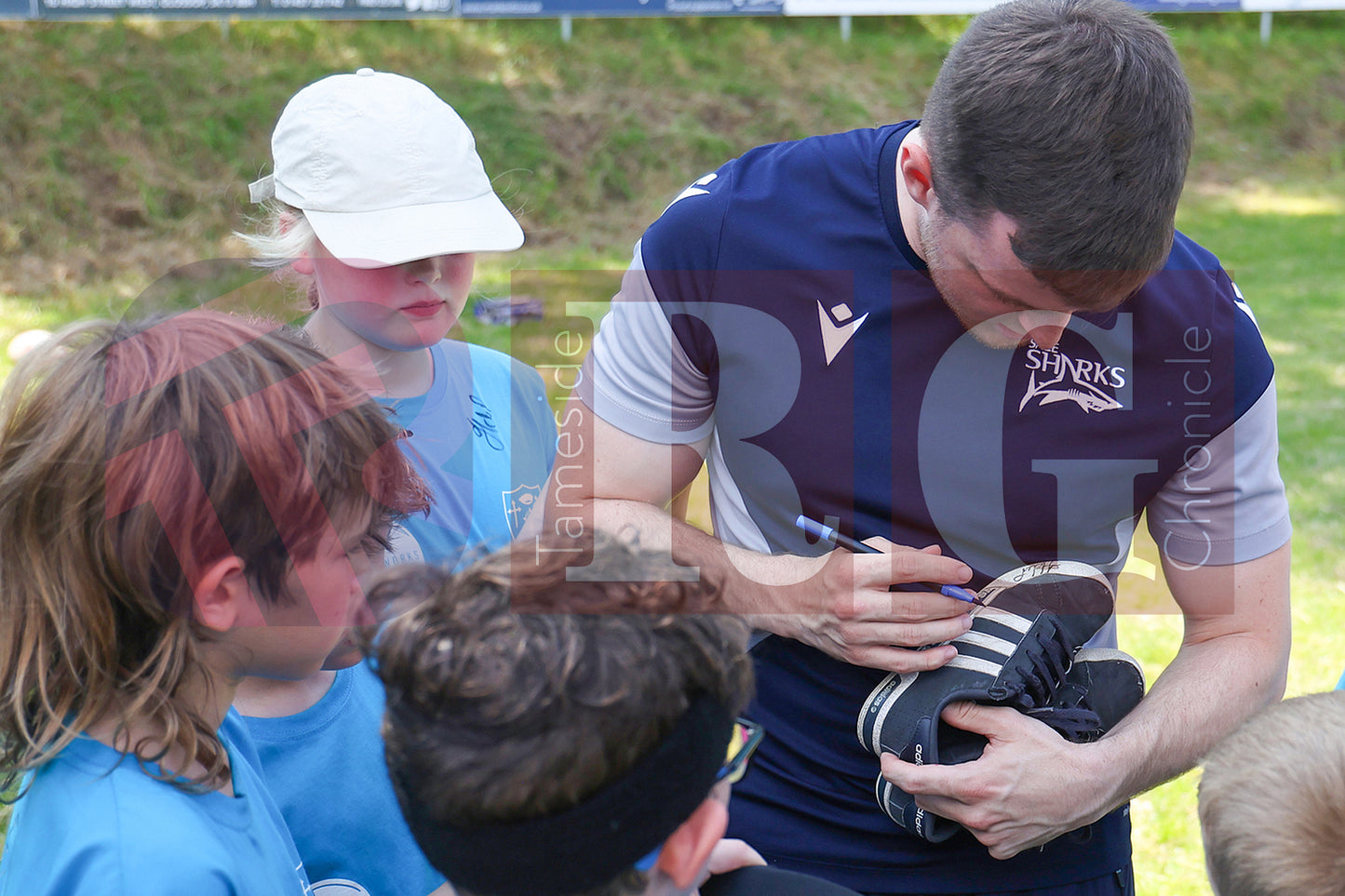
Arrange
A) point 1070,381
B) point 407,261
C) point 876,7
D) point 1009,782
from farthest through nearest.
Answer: point 876,7 < point 407,261 < point 1070,381 < point 1009,782

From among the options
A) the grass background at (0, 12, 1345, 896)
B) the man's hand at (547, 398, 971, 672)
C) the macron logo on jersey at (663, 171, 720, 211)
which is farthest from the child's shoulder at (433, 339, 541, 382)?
the grass background at (0, 12, 1345, 896)

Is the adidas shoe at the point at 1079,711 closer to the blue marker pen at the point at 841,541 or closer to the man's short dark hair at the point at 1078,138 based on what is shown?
the blue marker pen at the point at 841,541

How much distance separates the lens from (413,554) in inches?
77.3

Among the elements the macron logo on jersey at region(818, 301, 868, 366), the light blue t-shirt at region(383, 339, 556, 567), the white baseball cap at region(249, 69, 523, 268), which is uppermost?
the white baseball cap at region(249, 69, 523, 268)

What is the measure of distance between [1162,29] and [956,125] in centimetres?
34

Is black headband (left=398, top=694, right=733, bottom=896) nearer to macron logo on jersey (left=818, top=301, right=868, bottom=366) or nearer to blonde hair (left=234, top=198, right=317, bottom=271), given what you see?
macron logo on jersey (left=818, top=301, right=868, bottom=366)

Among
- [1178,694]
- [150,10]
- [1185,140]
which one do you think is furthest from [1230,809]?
Answer: [150,10]

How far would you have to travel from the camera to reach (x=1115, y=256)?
60.5 inches

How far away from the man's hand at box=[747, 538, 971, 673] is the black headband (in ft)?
1.92

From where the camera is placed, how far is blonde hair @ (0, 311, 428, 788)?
50.2 inches

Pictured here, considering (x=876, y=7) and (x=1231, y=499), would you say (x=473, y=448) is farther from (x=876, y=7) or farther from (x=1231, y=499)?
(x=876, y=7)

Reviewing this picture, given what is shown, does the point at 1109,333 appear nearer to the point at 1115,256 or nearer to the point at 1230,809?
the point at 1115,256

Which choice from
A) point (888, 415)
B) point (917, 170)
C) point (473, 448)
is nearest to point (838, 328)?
point (888, 415)

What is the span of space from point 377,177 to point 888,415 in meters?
1.07
